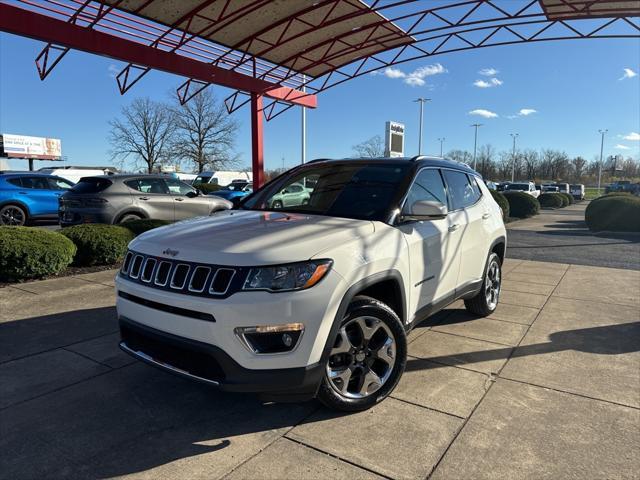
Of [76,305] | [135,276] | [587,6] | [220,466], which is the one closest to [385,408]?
[220,466]

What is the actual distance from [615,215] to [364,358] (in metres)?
15.2

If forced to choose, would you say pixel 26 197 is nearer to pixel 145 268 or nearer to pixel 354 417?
pixel 145 268

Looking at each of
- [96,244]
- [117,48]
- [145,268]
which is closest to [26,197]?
[117,48]

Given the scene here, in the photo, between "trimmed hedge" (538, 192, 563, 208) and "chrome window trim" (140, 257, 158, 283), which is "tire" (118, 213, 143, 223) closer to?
"chrome window trim" (140, 257, 158, 283)

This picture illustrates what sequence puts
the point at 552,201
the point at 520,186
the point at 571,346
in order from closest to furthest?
the point at 571,346
the point at 552,201
the point at 520,186

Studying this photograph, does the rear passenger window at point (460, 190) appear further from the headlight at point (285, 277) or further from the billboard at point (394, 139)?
the billboard at point (394, 139)

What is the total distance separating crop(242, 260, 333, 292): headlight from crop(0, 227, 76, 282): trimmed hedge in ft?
17.3

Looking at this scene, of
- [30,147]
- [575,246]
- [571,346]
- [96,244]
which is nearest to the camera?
[571,346]

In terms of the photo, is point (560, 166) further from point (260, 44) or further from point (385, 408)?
point (385, 408)

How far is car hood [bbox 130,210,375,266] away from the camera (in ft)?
8.64

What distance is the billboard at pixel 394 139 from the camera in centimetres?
1947

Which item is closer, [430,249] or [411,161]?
[430,249]

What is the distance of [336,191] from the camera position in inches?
154

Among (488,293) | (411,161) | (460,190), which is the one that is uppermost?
(411,161)
